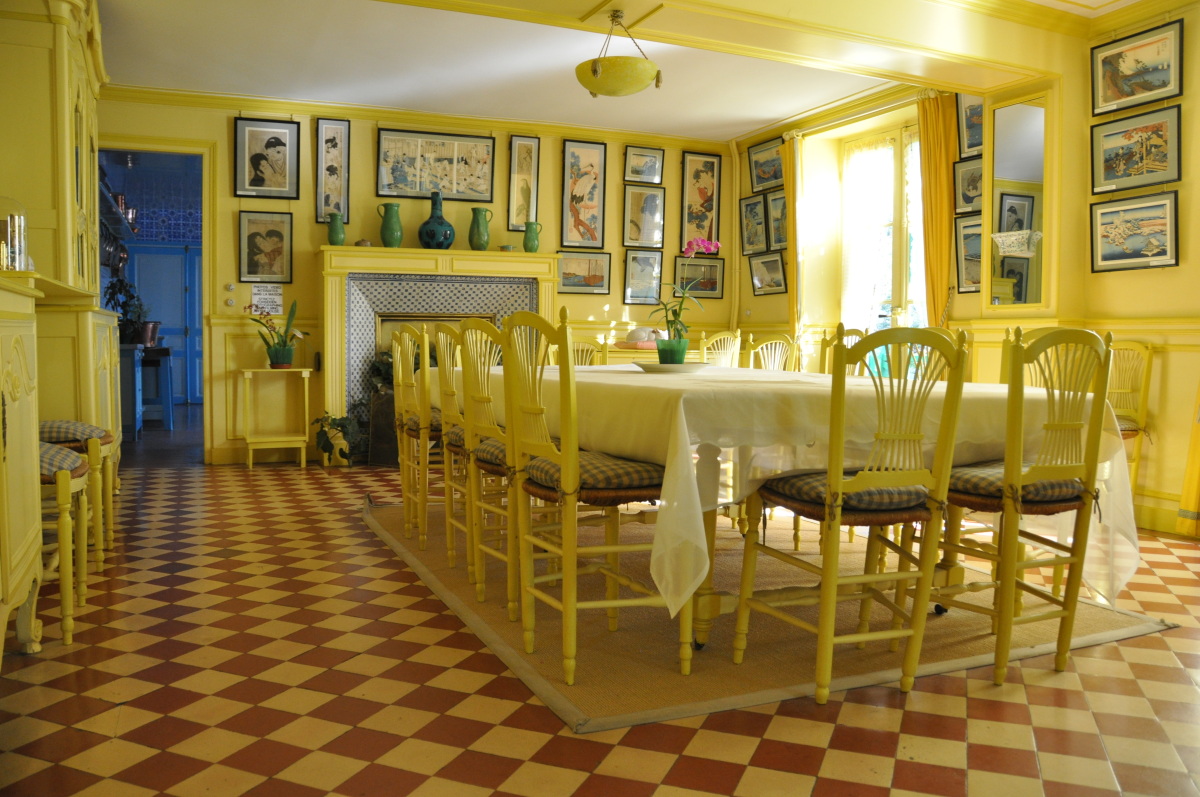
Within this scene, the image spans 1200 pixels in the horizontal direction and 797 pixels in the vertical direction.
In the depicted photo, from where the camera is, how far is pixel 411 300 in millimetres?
7391

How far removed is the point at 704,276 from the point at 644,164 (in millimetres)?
1211

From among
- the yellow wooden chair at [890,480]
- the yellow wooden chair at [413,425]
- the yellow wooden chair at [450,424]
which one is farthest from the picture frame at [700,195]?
the yellow wooden chair at [890,480]

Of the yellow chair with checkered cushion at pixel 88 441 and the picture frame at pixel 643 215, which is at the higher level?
the picture frame at pixel 643 215

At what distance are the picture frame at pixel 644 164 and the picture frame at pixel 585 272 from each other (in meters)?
0.78

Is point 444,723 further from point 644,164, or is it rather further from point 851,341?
point 644,164

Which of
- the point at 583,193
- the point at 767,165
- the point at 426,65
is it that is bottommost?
the point at 583,193

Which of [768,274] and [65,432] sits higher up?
[768,274]

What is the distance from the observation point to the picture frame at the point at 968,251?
19.4 feet

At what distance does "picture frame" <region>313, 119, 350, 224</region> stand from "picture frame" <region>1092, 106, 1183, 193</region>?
548cm

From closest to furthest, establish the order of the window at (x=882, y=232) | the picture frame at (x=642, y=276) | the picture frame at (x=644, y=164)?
the window at (x=882, y=232) < the picture frame at (x=644, y=164) < the picture frame at (x=642, y=276)

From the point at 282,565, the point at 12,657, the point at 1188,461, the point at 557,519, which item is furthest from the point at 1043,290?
the point at 12,657

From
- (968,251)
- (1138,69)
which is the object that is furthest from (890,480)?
(968,251)

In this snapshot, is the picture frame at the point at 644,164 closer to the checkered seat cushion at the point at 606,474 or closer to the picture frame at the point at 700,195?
the picture frame at the point at 700,195

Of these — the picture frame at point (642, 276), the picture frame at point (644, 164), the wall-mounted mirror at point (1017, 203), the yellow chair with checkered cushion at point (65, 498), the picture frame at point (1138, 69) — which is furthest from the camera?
the picture frame at point (642, 276)
